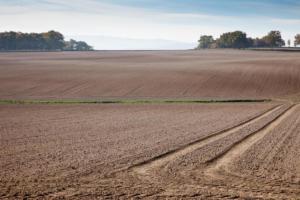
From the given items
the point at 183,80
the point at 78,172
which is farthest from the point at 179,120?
the point at 183,80

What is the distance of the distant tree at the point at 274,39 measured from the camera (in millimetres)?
192750

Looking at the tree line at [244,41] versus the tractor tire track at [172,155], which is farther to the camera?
the tree line at [244,41]

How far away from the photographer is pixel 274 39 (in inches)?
7559

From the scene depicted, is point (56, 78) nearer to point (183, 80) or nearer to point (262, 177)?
point (183, 80)

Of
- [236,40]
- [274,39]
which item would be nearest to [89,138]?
[236,40]

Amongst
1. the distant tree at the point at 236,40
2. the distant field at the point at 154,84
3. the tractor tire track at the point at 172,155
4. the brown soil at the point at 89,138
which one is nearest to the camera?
the brown soil at the point at 89,138

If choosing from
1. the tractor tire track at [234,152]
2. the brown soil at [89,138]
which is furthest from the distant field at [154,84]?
the tractor tire track at [234,152]

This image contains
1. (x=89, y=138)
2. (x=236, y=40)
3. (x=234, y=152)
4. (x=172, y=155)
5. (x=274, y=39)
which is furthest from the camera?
(x=274, y=39)

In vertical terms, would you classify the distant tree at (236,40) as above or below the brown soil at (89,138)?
above

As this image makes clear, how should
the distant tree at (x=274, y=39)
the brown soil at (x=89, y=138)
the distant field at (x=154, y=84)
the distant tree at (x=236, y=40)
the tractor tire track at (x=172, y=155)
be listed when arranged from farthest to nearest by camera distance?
1. the distant tree at (x=274, y=39)
2. the distant tree at (x=236, y=40)
3. the distant field at (x=154, y=84)
4. the tractor tire track at (x=172, y=155)
5. the brown soil at (x=89, y=138)

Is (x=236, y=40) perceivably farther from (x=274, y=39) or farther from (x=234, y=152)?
(x=234, y=152)

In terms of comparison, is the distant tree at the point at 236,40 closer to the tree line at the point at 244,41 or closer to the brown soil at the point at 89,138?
the tree line at the point at 244,41

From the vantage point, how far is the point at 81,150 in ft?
59.2

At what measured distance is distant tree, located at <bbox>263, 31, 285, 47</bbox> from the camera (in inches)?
7589
